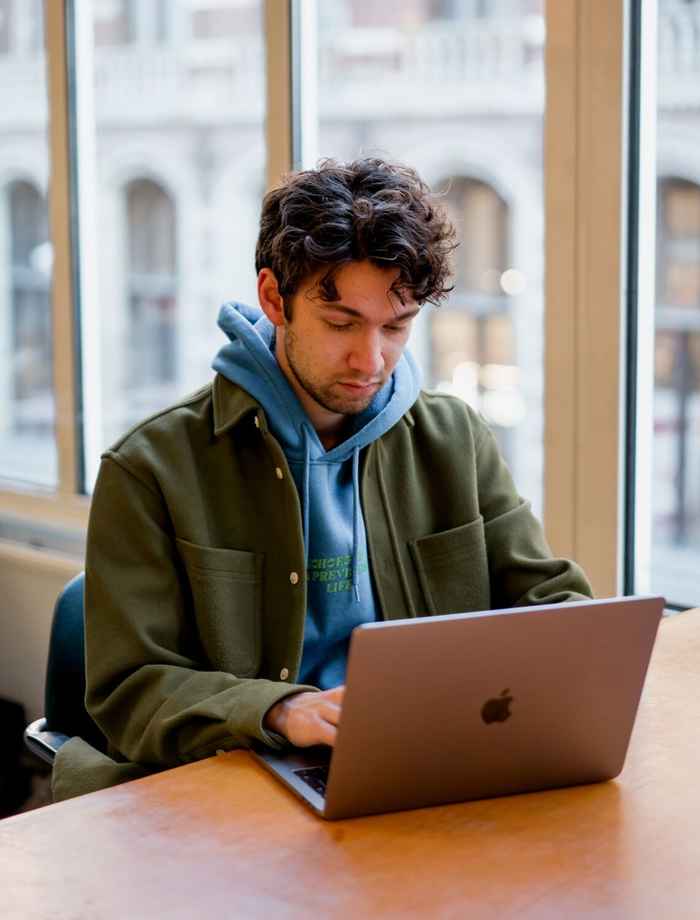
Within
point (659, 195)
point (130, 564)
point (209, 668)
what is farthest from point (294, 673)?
point (659, 195)

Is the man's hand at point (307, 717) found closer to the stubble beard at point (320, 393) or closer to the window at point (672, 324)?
the stubble beard at point (320, 393)

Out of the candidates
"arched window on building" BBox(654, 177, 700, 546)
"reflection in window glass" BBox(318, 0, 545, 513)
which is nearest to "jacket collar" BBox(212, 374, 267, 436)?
"reflection in window glass" BBox(318, 0, 545, 513)

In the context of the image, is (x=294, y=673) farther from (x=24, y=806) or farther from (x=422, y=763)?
(x=24, y=806)

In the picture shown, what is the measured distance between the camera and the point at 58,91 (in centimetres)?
305

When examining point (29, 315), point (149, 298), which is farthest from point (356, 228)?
point (149, 298)

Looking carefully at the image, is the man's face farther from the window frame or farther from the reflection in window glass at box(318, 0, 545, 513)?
the window frame

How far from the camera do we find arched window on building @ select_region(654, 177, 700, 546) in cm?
225

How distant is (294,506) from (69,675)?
436 mm

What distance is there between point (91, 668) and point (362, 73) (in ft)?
7.17

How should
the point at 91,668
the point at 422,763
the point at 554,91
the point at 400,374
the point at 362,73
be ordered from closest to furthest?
the point at 422,763, the point at 91,668, the point at 400,374, the point at 554,91, the point at 362,73

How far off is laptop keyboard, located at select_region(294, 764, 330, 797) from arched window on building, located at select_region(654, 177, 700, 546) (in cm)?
113

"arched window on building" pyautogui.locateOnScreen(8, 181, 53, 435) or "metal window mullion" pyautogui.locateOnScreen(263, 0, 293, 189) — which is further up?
"metal window mullion" pyautogui.locateOnScreen(263, 0, 293, 189)

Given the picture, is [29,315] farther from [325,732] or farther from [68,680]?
[325,732]

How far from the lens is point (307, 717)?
1334 mm
